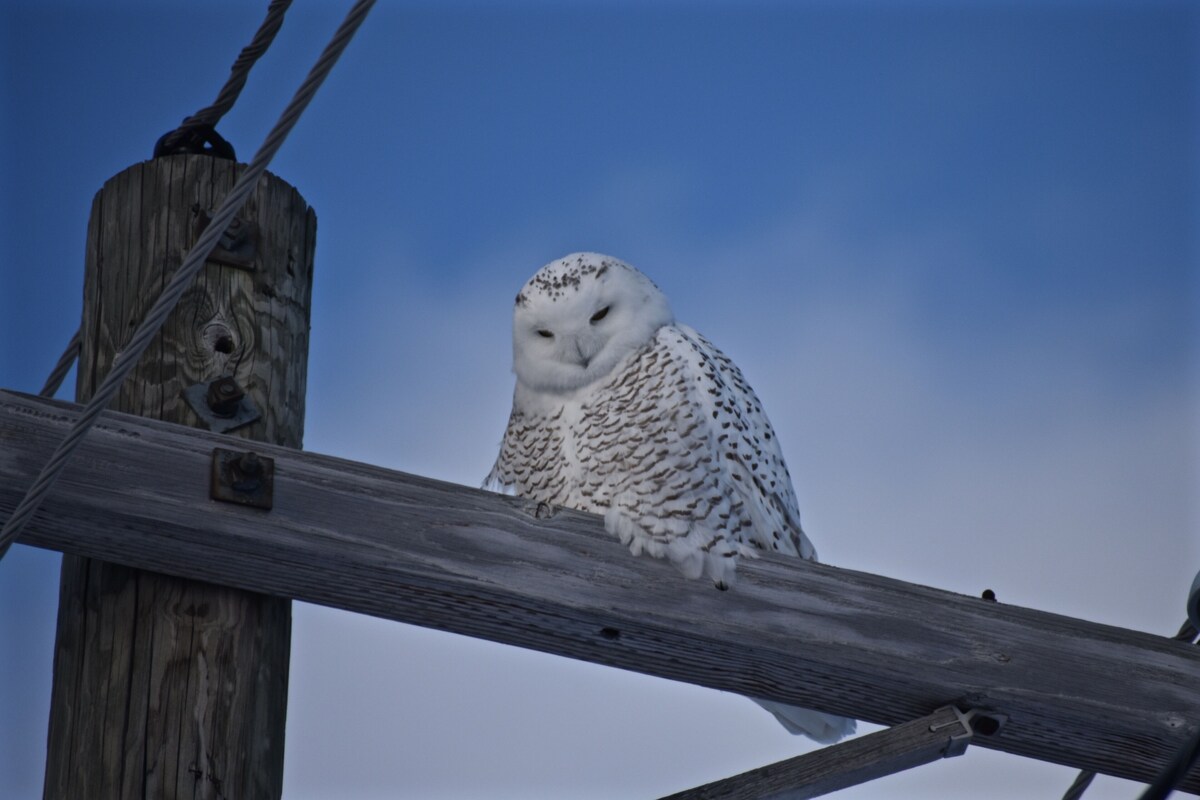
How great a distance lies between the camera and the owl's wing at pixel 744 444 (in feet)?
9.17

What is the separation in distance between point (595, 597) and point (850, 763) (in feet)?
1.70

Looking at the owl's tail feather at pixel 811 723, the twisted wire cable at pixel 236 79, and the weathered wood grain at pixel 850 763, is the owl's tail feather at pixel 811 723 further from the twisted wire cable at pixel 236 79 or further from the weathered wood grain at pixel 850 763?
the twisted wire cable at pixel 236 79

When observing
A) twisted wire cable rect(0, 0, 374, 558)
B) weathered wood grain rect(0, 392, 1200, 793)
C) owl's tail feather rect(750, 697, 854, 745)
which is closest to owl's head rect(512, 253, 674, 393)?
weathered wood grain rect(0, 392, 1200, 793)

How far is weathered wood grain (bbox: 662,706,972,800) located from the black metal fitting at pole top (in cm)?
135

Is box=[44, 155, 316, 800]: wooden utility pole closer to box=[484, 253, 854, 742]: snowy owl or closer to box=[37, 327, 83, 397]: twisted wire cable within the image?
box=[37, 327, 83, 397]: twisted wire cable

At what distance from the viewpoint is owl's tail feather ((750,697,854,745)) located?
2.86m

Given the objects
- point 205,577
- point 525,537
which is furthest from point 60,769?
point 525,537

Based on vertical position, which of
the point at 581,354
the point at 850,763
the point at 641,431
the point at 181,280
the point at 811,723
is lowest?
the point at 850,763

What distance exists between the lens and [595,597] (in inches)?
87.5

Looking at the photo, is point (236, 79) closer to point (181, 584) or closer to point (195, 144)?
point (195, 144)

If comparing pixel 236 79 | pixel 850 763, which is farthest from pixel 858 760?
pixel 236 79

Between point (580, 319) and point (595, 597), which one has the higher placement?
point (580, 319)

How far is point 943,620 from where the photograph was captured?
2.40 meters

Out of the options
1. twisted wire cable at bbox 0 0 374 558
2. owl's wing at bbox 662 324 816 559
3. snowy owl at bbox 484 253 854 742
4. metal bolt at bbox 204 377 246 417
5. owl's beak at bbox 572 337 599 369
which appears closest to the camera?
twisted wire cable at bbox 0 0 374 558
